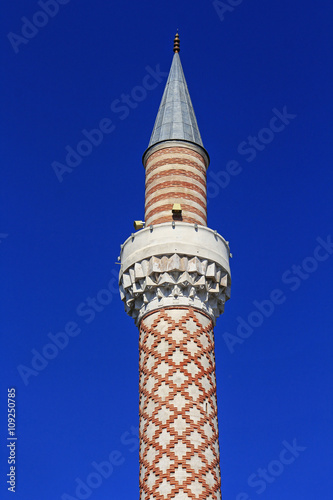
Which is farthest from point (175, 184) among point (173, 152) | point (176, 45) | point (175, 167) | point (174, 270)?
point (176, 45)

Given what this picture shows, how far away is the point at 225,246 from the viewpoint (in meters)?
20.3

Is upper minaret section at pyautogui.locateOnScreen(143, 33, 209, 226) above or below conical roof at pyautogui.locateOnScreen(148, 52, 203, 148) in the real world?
below

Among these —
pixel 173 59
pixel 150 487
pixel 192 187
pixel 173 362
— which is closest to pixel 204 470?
pixel 150 487

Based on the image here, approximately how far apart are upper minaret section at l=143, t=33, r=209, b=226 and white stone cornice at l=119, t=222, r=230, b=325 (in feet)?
2.24

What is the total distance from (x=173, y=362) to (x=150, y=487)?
8.91ft

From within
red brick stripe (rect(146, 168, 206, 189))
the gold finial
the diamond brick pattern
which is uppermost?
the gold finial

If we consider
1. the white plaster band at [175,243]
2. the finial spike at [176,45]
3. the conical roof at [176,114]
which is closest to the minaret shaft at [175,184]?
the conical roof at [176,114]

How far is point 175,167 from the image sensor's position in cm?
2083

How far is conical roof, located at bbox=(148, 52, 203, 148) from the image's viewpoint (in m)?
21.7

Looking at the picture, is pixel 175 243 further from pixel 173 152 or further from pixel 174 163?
pixel 173 152

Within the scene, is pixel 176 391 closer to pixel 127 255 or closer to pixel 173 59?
pixel 127 255

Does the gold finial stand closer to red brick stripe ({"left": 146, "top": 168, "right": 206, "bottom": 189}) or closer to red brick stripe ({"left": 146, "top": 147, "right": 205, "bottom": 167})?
red brick stripe ({"left": 146, "top": 147, "right": 205, "bottom": 167})

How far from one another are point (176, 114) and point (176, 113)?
1.8 inches

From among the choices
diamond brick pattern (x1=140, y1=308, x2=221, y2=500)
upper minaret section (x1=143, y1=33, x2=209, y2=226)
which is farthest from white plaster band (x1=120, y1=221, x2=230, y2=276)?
diamond brick pattern (x1=140, y1=308, x2=221, y2=500)
